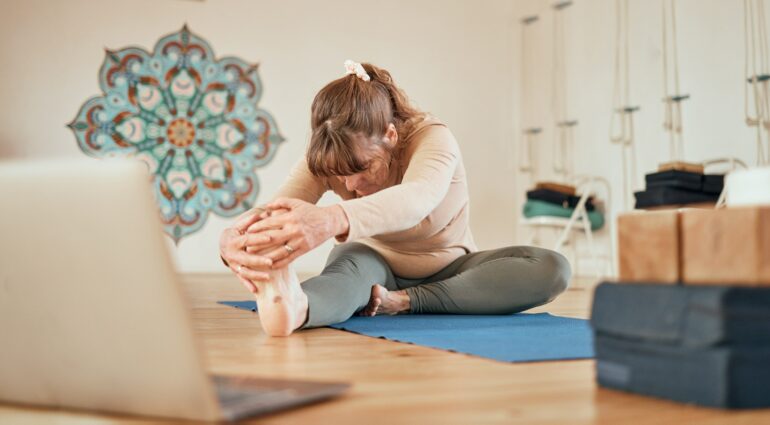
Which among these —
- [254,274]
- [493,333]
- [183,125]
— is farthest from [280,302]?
[183,125]

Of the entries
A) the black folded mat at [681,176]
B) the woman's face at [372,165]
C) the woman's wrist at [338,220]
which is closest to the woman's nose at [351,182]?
the woman's face at [372,165]

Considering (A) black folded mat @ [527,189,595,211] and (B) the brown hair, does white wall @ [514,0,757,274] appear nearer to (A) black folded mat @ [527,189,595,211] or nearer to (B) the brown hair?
(A) black folded mat @ [527,189,595,211]

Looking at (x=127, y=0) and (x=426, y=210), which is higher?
(x=127, y=0)

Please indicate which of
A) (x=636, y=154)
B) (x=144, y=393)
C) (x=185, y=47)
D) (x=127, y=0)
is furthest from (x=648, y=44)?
(x=144, y=393)

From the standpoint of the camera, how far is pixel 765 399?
927 mm

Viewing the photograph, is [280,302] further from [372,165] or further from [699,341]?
[699,341]

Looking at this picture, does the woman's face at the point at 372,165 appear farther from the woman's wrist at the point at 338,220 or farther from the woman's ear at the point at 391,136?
the woman's wrist at the point at 338,220

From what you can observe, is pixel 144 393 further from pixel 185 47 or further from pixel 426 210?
pixel 185 47

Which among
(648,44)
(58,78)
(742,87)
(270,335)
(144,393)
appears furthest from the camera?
(58,78)

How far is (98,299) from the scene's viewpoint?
2.73ft

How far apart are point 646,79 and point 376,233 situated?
3689 mm

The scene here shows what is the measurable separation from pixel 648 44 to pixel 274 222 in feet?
12.7

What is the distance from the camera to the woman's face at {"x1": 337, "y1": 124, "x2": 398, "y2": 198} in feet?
6.05

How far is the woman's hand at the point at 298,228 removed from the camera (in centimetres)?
151
